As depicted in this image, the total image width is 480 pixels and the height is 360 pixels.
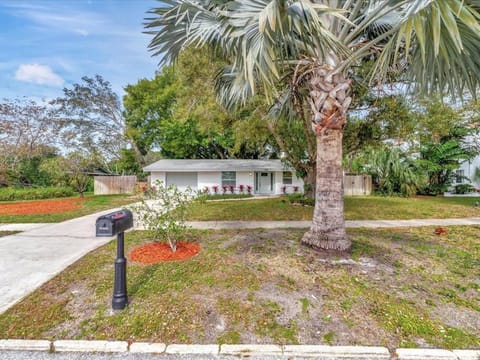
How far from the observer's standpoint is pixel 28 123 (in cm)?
1852

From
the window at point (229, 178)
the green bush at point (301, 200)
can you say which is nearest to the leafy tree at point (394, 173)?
the green bush at point (301, 200)

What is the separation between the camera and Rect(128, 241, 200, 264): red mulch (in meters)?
4.39

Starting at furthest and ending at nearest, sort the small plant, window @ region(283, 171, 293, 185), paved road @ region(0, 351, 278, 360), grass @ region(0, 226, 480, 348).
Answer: window @ region(283, 171, 293, 185) → the small plant → grass @ region(0, 226, 480, 348) → paved road @ region(0, 351, 278, 360)

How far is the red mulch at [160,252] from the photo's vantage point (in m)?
4.39

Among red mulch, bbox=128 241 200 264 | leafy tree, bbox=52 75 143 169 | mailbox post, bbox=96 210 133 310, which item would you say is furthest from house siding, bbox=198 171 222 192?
mailbox post, bbox=96 210 133 310

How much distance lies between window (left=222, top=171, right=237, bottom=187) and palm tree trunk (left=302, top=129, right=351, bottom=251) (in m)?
13.6

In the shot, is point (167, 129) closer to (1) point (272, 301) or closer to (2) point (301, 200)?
(2) point (301, 200)

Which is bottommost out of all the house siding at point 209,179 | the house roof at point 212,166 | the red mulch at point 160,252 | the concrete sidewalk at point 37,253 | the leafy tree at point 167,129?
the concrete sidewalk at point 37,253

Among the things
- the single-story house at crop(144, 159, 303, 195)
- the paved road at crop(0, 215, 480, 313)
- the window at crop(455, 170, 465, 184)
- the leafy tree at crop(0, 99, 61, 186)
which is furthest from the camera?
the single-story house at crop(144, 159, 303, 195)

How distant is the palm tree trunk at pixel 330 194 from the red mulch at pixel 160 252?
253 centimetres

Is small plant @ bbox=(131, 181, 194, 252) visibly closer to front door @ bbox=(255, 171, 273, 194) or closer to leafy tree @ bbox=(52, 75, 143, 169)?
front door @ bbox=(255, 171, 273, 194)

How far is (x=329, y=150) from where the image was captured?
4434 mm

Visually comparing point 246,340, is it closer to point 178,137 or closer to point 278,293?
point 278,293

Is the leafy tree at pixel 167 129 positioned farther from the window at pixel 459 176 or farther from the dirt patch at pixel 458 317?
the dirt patch at pixel 458 317
